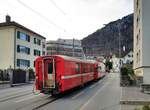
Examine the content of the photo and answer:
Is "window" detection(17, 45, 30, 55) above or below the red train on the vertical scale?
above

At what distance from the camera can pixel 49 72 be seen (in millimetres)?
20453

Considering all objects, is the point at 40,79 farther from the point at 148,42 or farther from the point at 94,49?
the point at 94,49

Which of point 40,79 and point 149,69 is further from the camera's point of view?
point 149,69

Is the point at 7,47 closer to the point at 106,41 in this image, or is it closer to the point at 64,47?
the point at 64,47

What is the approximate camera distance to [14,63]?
5322 cm

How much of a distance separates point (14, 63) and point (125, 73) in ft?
88.6

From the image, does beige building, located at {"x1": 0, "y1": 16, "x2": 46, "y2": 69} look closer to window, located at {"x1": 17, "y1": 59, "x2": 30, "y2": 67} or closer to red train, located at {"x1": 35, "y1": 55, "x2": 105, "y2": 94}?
window, located at {"x1": 17, "y1": 59, "x2": 30, "y2": 67}

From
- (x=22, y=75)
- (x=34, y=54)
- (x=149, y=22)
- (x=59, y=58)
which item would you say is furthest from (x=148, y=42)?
(x=34, y=54)

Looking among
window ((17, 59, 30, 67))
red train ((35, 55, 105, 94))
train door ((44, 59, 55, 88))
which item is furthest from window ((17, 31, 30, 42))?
train door ((44, 59, 55, 88))

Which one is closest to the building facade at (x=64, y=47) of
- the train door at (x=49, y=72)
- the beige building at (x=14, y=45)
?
the beige building at (x=14, y=45)

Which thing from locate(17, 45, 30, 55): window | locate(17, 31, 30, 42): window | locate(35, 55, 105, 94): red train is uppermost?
locate(17, 31, 30, 42): window

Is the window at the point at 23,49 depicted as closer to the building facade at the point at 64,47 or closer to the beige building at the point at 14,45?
the beige building at the point at 14,45

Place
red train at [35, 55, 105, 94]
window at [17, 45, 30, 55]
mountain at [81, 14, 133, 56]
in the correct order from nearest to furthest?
red train at [35, 55, 105, 94]
window at [17, 45, 30, 55]
mountain at [81, 14, 133, 56]

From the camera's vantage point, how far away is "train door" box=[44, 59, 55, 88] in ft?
65.9
